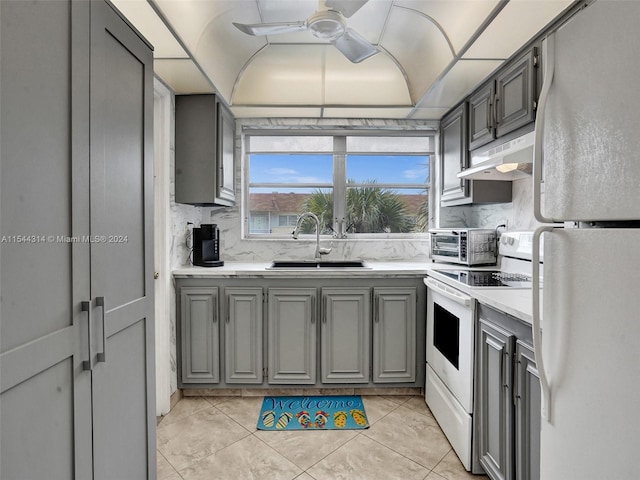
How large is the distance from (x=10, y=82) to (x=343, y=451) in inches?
84.9

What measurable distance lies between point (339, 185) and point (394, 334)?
148 cm

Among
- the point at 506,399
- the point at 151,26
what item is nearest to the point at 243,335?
the point at 506,399

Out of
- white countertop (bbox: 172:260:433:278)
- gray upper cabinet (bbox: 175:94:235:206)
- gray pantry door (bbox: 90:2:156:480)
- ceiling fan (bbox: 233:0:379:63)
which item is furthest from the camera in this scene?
gray upper cabinet (bbox: 175:94:235:206)

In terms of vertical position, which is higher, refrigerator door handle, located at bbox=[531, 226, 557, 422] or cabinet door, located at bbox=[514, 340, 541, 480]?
refrigerator door handle, located at bbox=[531, 226, 557, 422]

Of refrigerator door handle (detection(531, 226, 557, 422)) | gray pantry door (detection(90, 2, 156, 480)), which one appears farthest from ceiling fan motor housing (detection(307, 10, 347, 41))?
refrigerator door handle (detection(531, 226, 557, 422))

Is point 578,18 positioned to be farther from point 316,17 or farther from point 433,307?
point 433,307

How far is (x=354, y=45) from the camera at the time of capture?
2.04m

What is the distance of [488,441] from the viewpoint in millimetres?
1656

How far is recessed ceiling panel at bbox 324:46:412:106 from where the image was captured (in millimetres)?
2916

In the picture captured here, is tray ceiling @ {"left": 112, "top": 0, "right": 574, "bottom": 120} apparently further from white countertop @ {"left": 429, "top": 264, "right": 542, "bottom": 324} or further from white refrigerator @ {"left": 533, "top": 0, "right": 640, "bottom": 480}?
white countertop @ {"left": 429, "top": 264, "right": 542, "bottom": 324}

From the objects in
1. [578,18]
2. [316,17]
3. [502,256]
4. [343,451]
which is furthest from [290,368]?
[578,18]

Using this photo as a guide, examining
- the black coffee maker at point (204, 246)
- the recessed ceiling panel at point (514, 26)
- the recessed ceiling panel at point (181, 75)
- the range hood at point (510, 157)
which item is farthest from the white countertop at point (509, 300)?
the recessed ceiling panel at point (181, 75)

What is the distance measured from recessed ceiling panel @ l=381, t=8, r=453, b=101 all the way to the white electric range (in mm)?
1302

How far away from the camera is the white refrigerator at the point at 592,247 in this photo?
69 centimetres
